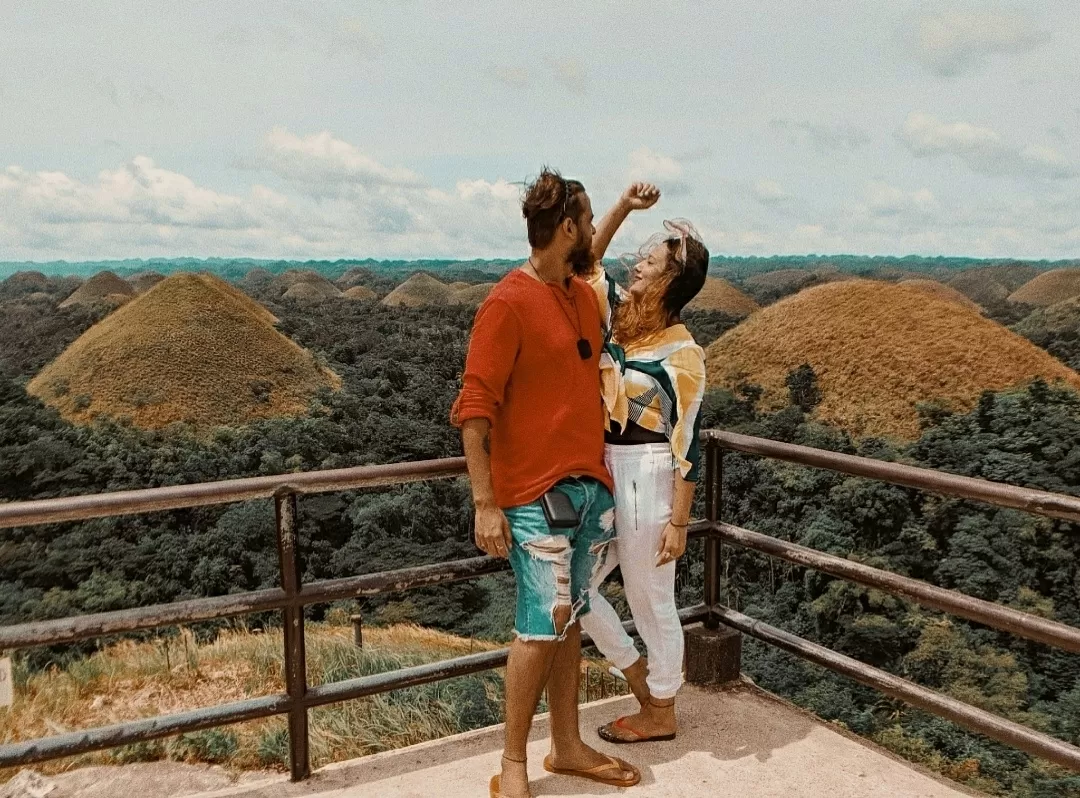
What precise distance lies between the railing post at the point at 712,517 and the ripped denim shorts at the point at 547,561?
2.54 ft

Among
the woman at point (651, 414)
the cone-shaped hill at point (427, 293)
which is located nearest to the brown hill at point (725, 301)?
the cone-shaped hill at point (427, 293)

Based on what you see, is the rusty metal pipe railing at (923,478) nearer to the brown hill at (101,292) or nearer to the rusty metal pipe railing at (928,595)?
the rusty metal pipe railing at (928,595)

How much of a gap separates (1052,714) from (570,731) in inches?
966

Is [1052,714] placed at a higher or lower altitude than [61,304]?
lower

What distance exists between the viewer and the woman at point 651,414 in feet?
7.75

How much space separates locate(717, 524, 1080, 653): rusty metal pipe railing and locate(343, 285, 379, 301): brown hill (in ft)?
237

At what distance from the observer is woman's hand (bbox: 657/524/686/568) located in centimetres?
236

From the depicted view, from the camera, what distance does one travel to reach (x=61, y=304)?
69938mm

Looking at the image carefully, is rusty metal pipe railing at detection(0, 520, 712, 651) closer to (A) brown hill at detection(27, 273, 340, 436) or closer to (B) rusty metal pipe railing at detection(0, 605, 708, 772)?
(B) rusty metal pipe railing at detection(0, 605, 708, 772)

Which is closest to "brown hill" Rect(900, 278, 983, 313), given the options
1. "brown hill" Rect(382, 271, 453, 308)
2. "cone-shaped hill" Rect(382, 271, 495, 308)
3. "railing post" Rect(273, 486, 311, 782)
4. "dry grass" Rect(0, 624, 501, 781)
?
"cone-shaped hill" Rect(382, 271, 495, 308)

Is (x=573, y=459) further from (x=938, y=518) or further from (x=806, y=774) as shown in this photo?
(x=938, y=518)

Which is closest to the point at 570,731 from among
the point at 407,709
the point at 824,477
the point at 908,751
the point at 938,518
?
the point at 407,709

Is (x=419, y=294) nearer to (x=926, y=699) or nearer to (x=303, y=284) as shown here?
(x=303, y=284)

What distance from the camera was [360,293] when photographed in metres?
74.9
